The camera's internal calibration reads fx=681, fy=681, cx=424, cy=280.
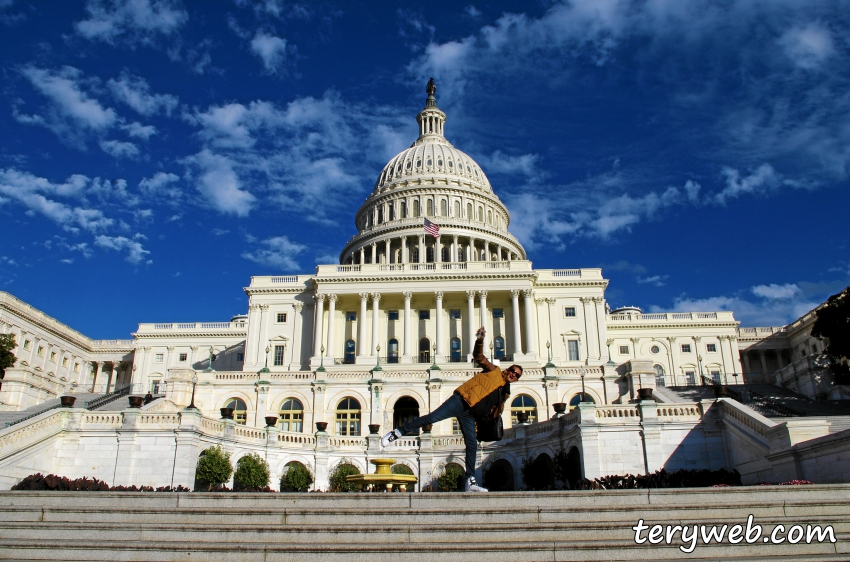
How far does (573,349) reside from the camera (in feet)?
257

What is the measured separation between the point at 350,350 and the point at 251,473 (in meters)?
43.8

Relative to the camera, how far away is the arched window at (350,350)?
255 ft

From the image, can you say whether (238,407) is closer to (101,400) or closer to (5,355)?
(101,400)

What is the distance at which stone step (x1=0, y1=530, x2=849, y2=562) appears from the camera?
13.3 metres

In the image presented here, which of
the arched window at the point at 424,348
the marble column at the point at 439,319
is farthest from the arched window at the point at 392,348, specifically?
the marble column at the point at 439,319

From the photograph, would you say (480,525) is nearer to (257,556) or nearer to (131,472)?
(257,556)

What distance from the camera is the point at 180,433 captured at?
34.3 metres

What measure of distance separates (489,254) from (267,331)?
39.2m

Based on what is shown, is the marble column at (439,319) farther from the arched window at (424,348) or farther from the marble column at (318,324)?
the marble column at (318,324)

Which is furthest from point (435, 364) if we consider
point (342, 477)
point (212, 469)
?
point (212, 469)

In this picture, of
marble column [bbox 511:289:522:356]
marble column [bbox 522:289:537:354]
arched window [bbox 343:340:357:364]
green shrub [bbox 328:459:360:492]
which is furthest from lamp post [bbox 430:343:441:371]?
green shrub [bbox 328:459:360:492]

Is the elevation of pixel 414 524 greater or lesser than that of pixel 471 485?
lesser

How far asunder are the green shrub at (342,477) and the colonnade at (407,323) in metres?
35.2

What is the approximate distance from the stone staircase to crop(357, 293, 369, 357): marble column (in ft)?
195
